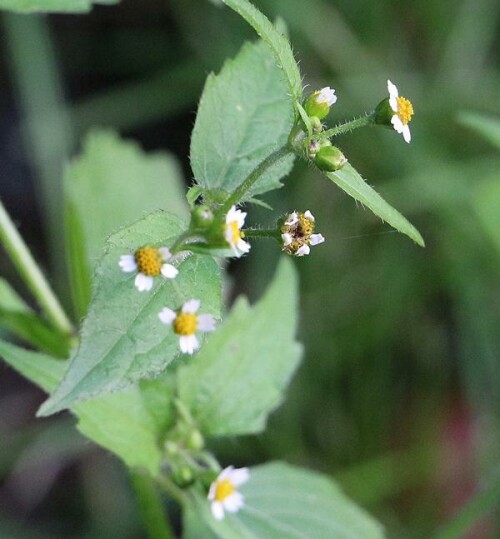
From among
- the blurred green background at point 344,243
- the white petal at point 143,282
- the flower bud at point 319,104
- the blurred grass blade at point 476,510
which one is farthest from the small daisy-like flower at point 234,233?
the blurred green background at point 344,243

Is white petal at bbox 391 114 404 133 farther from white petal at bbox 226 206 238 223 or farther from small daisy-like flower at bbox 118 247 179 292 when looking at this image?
small daisy-like flower at bbox 118 247 179 292

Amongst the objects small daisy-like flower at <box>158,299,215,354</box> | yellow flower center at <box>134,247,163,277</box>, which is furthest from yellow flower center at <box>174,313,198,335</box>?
yellow flower center at <box>134,247,163,277</box>

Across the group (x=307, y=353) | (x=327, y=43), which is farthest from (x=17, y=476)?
(x=327, y=43)

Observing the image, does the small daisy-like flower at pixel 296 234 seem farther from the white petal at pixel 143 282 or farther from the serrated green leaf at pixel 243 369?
the serrated green leaf at pixel 243 369

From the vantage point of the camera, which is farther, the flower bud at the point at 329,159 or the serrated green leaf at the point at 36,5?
the serrated green leaf at the point at 36,5

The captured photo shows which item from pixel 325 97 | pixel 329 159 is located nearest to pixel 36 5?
pixel 325 97

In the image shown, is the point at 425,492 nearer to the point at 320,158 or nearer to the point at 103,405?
the point at 103,405
